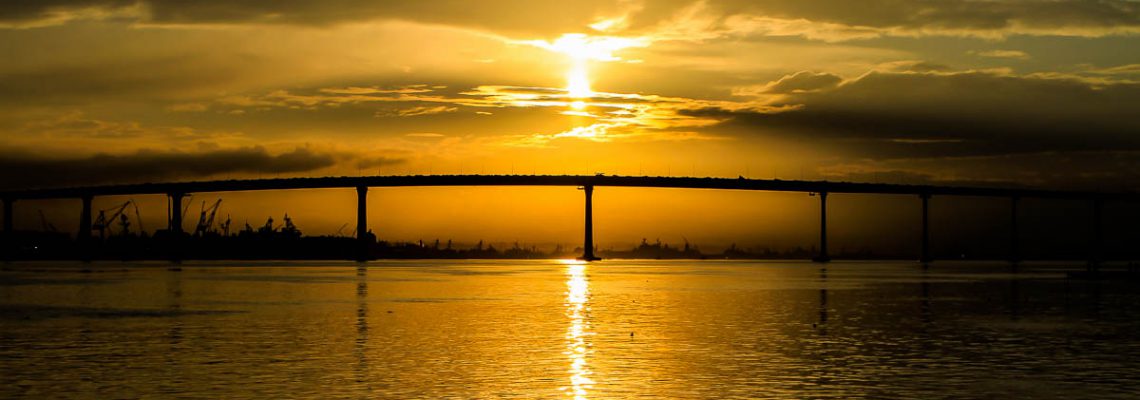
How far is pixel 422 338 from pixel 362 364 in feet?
32.8

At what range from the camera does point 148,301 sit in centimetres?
7681

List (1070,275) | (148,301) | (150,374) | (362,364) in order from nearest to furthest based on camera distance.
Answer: (150,374), (362,364), (148,301), (1070,275)

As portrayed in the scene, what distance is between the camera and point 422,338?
152ft

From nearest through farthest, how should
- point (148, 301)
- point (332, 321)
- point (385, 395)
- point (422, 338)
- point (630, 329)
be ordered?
point (385, 395) < point (422, 338) < point (630, 329) < point (332, 321) < point (148, 301)

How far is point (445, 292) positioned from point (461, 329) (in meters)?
43.4

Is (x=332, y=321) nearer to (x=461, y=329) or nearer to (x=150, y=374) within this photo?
(x=461, y=329)

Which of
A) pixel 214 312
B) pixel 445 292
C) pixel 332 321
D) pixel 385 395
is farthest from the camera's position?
pixel 445 292

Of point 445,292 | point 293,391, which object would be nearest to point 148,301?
point 445,292

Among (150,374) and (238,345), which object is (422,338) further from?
(150,374)

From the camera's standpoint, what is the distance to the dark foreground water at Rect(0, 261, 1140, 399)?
3064 centimetres

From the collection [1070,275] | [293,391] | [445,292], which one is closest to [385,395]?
[293,391]

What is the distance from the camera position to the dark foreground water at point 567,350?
3064cm

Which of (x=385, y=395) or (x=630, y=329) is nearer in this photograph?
(x=385, y=395)

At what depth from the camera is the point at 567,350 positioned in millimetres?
40906
